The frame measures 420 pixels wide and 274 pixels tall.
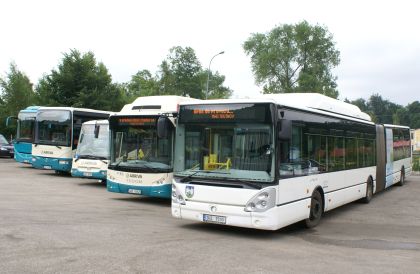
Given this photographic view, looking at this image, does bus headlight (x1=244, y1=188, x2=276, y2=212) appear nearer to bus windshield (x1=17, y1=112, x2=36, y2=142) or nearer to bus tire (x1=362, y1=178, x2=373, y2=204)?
bus tire (x1=362, y1=178, x2=373, y2=204)

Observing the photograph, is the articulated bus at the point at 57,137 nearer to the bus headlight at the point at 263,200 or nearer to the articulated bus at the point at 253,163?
the articulated bus at the point at 253,163

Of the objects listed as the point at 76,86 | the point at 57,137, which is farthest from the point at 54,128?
the point at 76,86

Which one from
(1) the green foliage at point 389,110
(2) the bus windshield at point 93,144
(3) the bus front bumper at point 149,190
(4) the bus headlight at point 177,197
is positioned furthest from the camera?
(1) the green foliage at point 389,110

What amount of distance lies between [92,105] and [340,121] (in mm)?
30266

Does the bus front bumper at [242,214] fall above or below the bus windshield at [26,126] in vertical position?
below

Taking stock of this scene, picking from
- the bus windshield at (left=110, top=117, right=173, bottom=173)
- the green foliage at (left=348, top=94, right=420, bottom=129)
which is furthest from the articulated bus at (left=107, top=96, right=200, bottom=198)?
the green foliage at (left=348, top=94, right=420, bottom=129)

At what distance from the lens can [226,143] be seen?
9.47 metres

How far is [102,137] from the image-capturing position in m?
Result: 18.3

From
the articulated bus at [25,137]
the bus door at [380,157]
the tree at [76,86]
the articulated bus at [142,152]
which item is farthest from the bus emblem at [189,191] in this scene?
the tree at [76,86]

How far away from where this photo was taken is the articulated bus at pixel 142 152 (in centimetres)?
1336

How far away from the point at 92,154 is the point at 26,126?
28.5 ft

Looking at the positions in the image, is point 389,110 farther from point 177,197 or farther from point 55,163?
point 177,197

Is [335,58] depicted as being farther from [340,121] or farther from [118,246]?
[118,246]

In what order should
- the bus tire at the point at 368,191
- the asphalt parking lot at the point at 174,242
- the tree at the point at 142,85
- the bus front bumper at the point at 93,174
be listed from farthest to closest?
the tree at the point at 142,85 → the bus front bumper at the point at 93,174 → the bus tire at the point at 368,191 → the asphalt parking lot at the point at 174,242
